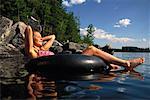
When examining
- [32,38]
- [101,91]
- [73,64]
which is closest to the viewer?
[101,91]

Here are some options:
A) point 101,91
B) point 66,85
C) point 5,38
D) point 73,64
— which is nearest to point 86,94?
point 101,91

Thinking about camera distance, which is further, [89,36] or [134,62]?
[89,36]

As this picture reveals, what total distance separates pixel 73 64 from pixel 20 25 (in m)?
26.6

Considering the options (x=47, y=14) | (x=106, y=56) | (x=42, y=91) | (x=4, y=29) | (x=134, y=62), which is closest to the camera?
(x=42, y=91)

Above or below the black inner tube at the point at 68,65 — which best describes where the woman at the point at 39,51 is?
above

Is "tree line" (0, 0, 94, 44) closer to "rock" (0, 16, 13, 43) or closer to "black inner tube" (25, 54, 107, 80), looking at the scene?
"rock" (0, 16, 13, 43)

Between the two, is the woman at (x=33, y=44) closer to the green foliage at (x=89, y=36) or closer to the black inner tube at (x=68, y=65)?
the black inner tube at (x=68, y=65)

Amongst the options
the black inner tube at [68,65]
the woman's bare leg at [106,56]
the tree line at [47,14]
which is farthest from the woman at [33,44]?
the tree line at [47,14]

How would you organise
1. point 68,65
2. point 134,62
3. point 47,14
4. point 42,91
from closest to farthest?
point 42,91, point 68,65, point 134,62, point 47,14

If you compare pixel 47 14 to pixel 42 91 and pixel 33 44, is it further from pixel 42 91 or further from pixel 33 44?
pixel 42 91

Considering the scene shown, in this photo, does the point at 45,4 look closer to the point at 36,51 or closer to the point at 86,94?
the point at 36,51

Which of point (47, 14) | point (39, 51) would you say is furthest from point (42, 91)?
point (47, 14)

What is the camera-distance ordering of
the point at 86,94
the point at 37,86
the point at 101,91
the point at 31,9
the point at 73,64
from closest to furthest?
the point at 86,94, the point at 101,91, the point at 37,86, the point at 73,64, the point at 31,9

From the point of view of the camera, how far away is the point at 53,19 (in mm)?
65625
